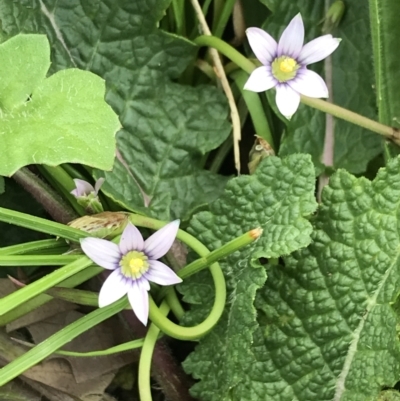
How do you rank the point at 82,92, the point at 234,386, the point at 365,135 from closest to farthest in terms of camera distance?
the point at 82,92 → the point at 234,386 → the point at 365,135

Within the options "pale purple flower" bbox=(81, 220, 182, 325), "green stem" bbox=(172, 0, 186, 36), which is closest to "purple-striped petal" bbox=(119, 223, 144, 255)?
"pale purple flower" bbox=(81, 220, 182, 325)

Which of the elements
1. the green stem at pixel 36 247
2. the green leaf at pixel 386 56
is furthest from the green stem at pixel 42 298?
the green leaf at pixel 386 56

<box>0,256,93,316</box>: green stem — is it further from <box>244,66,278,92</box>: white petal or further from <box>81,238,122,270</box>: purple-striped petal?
<box>244,66,278,92</box>: white petal

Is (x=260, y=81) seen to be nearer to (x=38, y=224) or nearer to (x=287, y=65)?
(x=287, y=65)

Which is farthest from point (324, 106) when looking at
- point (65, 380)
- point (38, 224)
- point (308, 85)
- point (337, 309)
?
point (65, 380)

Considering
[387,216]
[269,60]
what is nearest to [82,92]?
[269,60]

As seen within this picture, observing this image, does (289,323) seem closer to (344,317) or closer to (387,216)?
(344,317)
